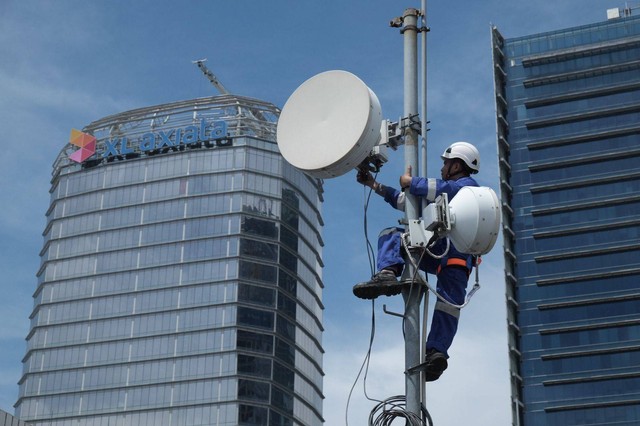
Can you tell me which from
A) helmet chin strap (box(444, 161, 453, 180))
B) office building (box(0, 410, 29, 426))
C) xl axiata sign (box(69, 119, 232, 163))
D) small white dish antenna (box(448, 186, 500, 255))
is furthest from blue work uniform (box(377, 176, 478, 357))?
xl axiata sign (box(69, 119, 232, 163))

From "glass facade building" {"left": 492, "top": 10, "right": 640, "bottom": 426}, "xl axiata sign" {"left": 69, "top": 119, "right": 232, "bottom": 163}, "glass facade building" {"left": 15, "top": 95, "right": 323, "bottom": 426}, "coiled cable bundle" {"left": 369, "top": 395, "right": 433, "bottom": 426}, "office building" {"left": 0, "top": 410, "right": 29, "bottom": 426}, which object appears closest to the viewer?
"coiled cable bundle" {"left": 369, "top": 395, "right": 433, "bottom": 426}

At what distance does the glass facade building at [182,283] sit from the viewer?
136 meters

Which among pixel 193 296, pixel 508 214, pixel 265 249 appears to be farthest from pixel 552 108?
pixel 193 296

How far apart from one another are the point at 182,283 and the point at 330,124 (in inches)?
5234

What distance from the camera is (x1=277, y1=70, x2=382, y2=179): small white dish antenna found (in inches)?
369

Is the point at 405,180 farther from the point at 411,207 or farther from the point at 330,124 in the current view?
the point at 330,124

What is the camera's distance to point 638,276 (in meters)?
134

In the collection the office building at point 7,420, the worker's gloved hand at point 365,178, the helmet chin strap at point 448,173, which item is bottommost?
the worker's gloved hand at point 365,178

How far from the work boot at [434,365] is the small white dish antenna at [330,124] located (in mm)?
1729

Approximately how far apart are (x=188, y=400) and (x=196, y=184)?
28.9 meters

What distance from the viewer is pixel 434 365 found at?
9219 mm

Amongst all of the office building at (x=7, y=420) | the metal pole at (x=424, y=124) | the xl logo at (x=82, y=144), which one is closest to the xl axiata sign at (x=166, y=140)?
the xl logo at (x=82, y=144)

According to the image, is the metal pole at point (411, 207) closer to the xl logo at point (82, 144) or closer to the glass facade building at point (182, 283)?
the glass facade building at point (182, 283)

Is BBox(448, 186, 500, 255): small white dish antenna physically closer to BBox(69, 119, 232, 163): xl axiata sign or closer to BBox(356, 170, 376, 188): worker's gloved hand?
BBox(356, 170, 376, 188): worker's gloved hand
